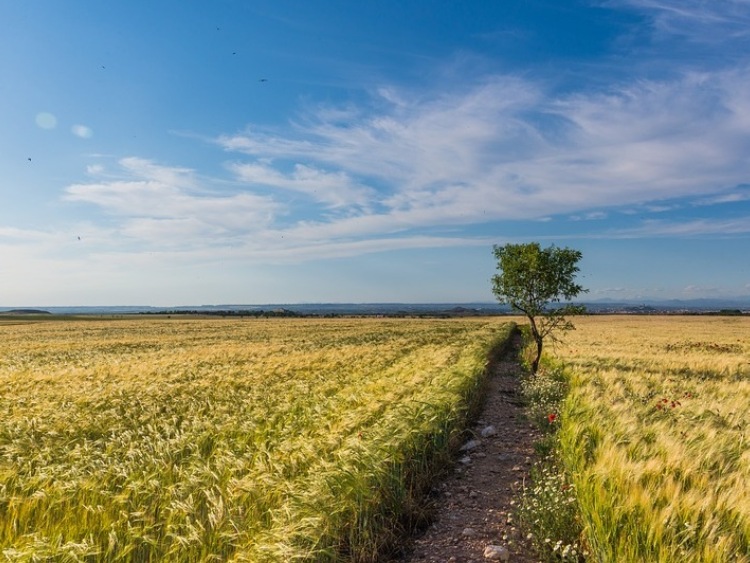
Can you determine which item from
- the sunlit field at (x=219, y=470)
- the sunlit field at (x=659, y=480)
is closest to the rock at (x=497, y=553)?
the sunlit field at (x=659, y=480)

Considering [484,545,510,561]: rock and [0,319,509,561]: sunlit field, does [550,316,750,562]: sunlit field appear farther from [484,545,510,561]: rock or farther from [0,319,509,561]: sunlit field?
[0,319,509,561]: sunlit field

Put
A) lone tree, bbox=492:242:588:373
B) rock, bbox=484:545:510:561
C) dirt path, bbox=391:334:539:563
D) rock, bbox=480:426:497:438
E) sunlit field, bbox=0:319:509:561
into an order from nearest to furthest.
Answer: sunlit field, bbox=0:319:509:561
rock, bbox=484:545:510:561
dirt path, bbox=391:334:539:563
rock, bbox=480:426:497:438
lone tree, bbox=492:242:588:373

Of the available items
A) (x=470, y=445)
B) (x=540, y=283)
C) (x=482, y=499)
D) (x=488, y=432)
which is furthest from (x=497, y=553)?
(x=540, y=283)

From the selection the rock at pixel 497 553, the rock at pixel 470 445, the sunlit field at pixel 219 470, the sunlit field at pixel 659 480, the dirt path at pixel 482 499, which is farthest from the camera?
the rock at pixel 470 445

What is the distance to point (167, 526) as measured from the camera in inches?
188

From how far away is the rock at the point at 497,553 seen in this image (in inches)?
194

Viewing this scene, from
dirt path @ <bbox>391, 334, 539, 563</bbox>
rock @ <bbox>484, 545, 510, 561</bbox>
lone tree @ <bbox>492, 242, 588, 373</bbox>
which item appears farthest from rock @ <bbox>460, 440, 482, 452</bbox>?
lone tree @ <bbox>492, 242, 588, 373</bbox>

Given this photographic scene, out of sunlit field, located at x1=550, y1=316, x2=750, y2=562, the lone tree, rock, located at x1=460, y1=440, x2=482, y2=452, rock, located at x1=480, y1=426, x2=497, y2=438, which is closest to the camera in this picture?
sunlit field, located at x1=550, y1=316, x2=750, y2=562

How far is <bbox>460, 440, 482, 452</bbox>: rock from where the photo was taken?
907cm

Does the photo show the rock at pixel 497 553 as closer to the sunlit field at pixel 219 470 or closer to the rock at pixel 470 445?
the sunlit field at pixel 219 470

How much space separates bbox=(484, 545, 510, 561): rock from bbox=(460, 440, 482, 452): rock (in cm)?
402

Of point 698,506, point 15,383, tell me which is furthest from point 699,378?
point 15,383

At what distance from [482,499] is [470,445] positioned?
2.53 meters

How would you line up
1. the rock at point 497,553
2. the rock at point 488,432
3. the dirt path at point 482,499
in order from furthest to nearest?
the rock at point 488,432, the dirt path at point 482,499, the rock at point 497,553
